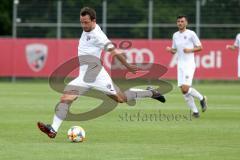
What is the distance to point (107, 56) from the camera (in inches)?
1531

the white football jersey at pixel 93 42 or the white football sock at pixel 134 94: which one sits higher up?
the white football jersey at pixel 93 42

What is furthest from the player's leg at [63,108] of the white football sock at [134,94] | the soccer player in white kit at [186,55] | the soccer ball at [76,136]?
the soccer player in white kit at [186,55]

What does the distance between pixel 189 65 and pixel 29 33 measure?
2386 cm

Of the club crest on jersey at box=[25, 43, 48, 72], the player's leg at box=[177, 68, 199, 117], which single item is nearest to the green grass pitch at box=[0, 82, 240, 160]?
the player's leg at box=[177, 68, 199, 117]

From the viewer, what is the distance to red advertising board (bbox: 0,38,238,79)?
38875mm

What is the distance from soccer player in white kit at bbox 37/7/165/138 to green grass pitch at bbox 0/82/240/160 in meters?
0.49

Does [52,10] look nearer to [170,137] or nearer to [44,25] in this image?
[44,25]

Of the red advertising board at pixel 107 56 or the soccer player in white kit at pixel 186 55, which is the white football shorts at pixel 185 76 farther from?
the red advertising board at pixel 107 56

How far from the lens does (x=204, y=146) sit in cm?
1296

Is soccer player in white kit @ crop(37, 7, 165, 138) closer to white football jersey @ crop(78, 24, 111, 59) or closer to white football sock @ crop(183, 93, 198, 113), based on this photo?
white football jersey @ crop(78, 24, 111, 59)

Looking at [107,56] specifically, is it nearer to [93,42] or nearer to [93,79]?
[93,79]

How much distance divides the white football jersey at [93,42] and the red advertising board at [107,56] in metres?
23.6

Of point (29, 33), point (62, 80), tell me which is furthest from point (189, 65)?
point (29, 33)

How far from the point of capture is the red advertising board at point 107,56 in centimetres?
3888
